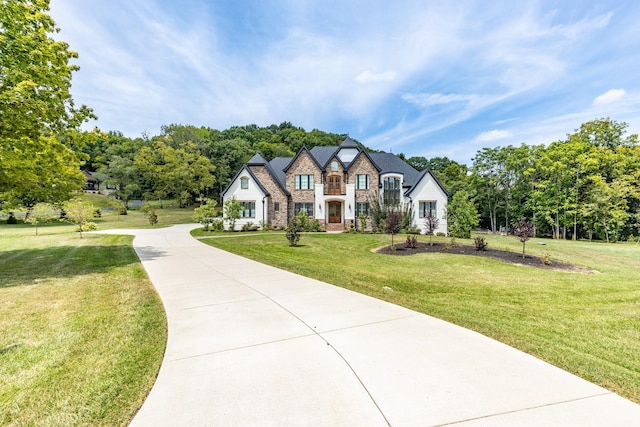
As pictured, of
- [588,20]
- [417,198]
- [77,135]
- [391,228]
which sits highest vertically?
[588,20]

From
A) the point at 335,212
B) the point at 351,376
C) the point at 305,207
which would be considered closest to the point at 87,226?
the point at 305,207

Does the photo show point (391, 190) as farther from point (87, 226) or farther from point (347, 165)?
point (87, 226)

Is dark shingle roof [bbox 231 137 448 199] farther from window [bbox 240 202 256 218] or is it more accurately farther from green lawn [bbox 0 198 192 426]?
green lawn [bbox 0 198 192 426]

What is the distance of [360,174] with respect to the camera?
29203mm

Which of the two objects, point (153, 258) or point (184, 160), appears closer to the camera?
point (153, 258)

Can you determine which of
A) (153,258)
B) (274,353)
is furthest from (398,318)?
(153,258)

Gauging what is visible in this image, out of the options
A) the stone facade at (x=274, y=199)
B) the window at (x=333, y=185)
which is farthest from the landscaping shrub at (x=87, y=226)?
the window at (x=333, y=185)

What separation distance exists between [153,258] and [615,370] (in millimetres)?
14194

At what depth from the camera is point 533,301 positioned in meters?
7.24

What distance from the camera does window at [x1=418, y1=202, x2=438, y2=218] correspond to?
92.7ft

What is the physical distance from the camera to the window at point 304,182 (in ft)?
96.8

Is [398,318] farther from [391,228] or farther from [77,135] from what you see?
[77,135]

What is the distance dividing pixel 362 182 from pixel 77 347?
26.6 meters

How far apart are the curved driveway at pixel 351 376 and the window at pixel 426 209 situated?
24240 mm
